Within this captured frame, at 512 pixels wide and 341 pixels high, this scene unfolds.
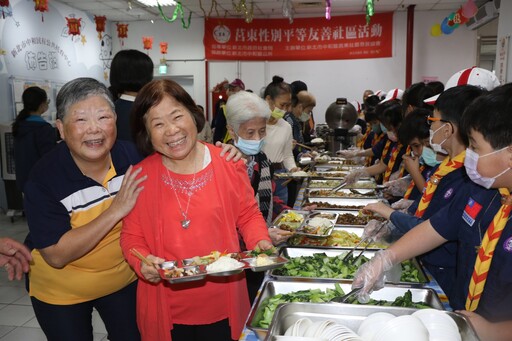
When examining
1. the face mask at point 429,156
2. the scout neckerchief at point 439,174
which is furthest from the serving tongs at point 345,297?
the face mask at point 429,156

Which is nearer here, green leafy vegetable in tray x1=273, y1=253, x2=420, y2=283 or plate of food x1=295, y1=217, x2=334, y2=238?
green leafy vegetable in tray x1=273, y1=253, x2=420, y2=283

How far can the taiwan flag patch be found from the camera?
5.18ft

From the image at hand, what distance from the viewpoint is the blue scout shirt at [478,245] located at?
1.34 meters

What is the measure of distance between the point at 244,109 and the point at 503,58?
5342 mm

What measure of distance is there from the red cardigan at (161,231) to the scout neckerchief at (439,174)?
894 millimetres

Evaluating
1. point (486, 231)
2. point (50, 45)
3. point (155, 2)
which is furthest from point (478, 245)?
point (50, 45)

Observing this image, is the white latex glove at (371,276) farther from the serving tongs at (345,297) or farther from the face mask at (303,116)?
the face mask at (303,116)

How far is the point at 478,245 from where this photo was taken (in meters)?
1.54

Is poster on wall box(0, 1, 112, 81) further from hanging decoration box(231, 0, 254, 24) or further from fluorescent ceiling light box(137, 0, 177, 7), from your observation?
hanging decoration box(231, 0, 254, 24)

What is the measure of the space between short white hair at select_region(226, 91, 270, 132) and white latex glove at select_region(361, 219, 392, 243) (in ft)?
2.63

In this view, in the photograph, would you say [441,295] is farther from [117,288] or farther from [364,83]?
[364,83]

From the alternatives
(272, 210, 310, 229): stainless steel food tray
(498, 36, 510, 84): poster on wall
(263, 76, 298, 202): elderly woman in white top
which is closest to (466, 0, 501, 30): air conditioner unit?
(498, 36, 510, 84): poster on wall

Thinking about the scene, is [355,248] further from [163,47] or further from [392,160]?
[163,47]

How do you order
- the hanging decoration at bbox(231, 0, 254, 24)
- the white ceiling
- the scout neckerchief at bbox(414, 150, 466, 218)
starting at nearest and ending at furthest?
the scout neckerchief at bbox(414, 150, 466, 218) → the hanging decoration at bbox(231, 0, 254, 24) → the white ceiling
